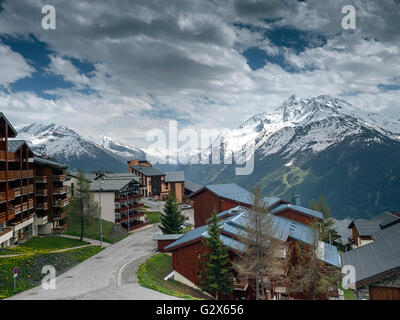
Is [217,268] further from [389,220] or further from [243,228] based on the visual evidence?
[389,220]

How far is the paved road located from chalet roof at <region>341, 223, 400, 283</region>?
55.0 feet

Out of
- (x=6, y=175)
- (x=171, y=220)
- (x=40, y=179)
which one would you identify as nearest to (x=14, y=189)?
(x=6, y=175)

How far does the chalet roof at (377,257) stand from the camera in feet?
77.0

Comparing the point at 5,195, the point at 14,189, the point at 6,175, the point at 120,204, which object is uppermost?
the point at 6,175

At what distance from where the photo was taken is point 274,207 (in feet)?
173

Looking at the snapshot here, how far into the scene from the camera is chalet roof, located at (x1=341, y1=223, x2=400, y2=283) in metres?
23.5

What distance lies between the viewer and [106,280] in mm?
29547

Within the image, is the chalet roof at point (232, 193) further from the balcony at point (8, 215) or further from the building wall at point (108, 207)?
the balcony at point (8, 215)

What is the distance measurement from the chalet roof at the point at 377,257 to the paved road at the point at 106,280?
1675cm

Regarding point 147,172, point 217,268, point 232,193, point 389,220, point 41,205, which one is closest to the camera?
point 217,268

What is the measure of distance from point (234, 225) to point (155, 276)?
10.9 m

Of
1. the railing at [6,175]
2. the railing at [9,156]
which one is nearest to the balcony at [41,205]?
the railing at [6,175]

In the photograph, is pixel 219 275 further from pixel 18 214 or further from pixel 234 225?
pixel 18 214

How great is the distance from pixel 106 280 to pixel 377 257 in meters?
25.9
